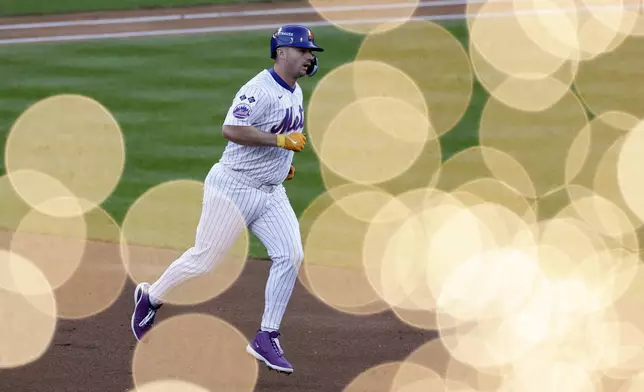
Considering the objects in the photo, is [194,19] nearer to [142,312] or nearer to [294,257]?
[142,312]

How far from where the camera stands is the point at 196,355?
21.4ft

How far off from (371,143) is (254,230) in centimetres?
715

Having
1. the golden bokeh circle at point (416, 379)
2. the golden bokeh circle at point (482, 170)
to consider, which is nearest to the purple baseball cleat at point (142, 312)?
the golden bokeh circle at point (416, 379)

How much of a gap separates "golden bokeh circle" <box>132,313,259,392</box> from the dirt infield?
0.25ft

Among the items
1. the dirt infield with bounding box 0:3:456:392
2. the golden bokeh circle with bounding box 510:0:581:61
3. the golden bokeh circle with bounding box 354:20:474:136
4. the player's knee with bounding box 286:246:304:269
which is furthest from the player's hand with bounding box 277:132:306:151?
the golden bokeh circle with bounding box 510:0:581:61

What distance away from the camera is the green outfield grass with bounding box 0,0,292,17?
56.5 feet

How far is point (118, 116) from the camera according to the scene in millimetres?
13820

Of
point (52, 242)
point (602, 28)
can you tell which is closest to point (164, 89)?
point (52, 242)

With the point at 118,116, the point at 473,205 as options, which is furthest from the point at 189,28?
the point at 473,205

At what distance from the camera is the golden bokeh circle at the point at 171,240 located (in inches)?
349

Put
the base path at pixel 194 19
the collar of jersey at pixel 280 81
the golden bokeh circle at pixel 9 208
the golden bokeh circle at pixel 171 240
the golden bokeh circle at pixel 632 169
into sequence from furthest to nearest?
the base path at pixel 194 19 → the golden bokeh circle at pixel 632 169 → the golden bokeh circle at pixel 9 208 → the golden bokeh circle at pixel 171 240 → the collar of jersey at pixel 280 81

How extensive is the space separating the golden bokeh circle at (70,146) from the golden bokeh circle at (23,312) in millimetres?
2736

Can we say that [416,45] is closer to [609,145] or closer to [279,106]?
[609,145]

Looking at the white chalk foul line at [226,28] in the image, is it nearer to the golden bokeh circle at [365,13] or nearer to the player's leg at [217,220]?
the golden bokeh circle at [365,13]
